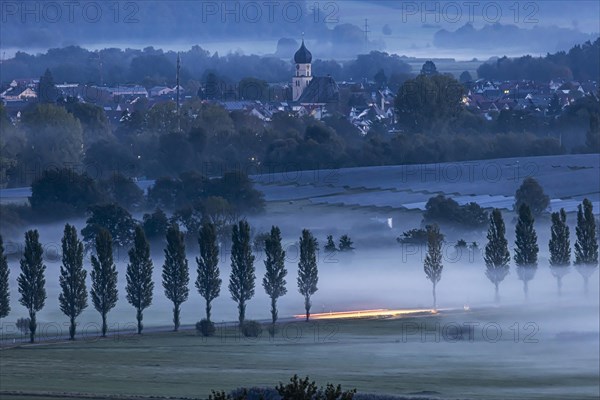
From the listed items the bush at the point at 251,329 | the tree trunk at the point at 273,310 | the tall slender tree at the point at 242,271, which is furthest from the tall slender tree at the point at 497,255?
the bush at the point at 251,329

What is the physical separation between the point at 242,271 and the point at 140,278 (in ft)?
15.2

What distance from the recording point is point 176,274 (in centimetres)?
8075

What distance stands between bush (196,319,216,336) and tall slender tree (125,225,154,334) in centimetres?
288

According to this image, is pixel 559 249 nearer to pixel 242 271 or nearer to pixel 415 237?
pixel 415 237

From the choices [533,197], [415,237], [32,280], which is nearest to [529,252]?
[415,237]

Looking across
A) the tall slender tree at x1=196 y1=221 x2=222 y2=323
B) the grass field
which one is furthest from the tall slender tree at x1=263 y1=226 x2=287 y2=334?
the grass field

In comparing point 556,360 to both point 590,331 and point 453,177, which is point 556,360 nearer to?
point 590,331

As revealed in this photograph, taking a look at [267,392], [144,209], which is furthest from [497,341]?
[144,209]

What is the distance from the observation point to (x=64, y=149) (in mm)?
166125

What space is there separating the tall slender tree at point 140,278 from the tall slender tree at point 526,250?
1735cm

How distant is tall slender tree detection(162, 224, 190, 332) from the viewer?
262 feet

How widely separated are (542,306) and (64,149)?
296 ft

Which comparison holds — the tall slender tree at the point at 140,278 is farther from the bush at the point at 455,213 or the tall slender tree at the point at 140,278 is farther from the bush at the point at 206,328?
the bush at the point at 455,213

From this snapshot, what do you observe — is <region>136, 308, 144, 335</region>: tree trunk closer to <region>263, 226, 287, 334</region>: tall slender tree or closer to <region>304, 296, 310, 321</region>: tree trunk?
<region>263, 226, 287, 334</region>: tall slender tree
